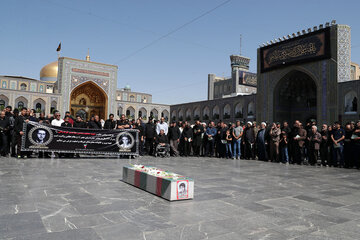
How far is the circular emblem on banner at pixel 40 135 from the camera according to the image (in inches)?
323

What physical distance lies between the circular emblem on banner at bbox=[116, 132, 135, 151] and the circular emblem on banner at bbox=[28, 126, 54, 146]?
2.13 metres

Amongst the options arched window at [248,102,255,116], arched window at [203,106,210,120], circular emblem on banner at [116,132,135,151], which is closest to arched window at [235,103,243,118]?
arched window at [248,102,255,116]

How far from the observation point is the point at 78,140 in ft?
29.1

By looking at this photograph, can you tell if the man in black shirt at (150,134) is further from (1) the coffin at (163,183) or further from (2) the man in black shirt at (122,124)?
(1) the coffin at (163,183)

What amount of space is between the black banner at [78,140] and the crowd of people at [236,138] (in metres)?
0.40

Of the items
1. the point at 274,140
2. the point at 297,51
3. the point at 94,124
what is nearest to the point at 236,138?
the point at 274,140

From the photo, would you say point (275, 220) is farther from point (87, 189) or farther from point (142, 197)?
point (87, 189)

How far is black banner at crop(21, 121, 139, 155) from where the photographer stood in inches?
323

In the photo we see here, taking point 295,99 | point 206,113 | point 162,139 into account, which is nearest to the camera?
point 162,139

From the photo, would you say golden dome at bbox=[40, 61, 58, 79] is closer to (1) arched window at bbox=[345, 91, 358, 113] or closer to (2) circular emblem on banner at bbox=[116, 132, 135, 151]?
(2) circular emblem on banner at bbox=[116, 132, 135, 151]

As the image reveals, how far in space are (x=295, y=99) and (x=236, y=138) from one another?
18060 mm

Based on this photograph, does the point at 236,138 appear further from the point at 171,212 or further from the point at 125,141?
the point at 171,212

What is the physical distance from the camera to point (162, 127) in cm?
1091

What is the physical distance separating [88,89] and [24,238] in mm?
35673
